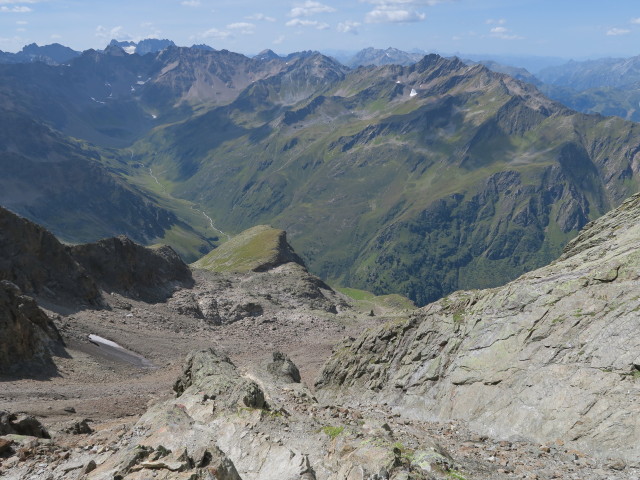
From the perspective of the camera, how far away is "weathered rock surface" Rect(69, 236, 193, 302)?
9538 centimetres

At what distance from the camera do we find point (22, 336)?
53719mm

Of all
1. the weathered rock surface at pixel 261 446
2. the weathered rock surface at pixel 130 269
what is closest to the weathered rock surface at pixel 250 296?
the weathered rock surface at pixel 130 269

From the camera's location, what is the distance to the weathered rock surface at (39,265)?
76.9 meters

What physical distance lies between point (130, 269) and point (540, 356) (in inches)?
3322

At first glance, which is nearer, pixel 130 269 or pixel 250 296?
pixel 130 269

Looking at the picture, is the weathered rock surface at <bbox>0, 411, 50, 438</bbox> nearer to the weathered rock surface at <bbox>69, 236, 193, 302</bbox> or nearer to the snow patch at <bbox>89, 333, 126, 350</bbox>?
the snow patch at <bbox>89, 333, 126, 350</bbox>

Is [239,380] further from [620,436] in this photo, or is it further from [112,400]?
[620,436]

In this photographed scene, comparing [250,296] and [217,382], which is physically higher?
[217,382]

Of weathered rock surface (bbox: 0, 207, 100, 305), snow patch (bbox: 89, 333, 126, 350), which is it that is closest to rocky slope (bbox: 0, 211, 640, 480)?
snow patch (bbox: 89, 333, 126, 350)

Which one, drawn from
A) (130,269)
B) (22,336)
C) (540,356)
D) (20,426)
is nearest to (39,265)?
(130,269)

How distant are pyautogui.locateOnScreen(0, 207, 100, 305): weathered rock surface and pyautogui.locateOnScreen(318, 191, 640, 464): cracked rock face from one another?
53993mm

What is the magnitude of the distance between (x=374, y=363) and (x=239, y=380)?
14399 millimetres

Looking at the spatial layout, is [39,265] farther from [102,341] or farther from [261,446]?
[261,446]

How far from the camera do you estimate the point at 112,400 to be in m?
46.2
